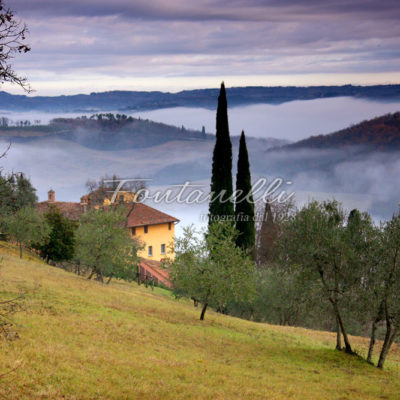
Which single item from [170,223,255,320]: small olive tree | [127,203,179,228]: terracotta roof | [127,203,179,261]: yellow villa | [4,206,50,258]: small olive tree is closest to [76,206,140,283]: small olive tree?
[4,206,50,258]: small olive tree

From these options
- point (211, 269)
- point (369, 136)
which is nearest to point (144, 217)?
point (211, 269)

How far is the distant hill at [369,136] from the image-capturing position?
468 feet

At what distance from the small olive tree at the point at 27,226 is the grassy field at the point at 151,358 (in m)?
17.8

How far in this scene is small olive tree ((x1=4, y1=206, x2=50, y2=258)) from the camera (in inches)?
1889

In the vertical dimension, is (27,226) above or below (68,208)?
below

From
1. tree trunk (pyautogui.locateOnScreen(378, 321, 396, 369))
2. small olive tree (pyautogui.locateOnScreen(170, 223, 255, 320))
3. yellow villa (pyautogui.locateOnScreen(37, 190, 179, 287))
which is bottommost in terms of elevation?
tree trunk (pyautogui.locateOnScreen(378, 321, 396, 369))

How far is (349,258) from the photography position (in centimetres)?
2291

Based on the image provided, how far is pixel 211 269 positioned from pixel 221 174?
22219 mm

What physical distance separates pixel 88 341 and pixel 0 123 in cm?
18665

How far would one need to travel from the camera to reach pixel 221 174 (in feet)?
169

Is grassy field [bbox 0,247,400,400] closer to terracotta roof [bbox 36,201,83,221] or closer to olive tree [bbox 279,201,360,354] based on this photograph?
olive tree [bbox 279,201,360,354]

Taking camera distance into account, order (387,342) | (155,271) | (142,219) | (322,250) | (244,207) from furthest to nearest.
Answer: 1. (142,219)
2. (155,271)
3. (244,207)
4. (387,342)
5. (322,250)

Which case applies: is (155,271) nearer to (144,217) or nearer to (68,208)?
(144,217)

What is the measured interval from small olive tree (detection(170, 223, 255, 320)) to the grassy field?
1895mm
